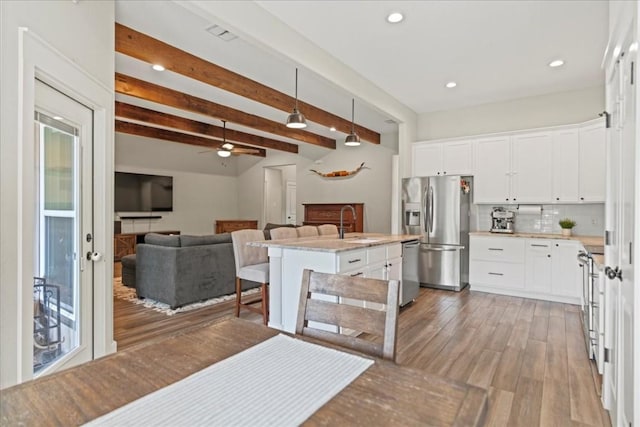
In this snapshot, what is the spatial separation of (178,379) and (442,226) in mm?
4796

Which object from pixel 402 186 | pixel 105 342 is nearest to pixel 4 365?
pixel 105 342

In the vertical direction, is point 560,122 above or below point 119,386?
above

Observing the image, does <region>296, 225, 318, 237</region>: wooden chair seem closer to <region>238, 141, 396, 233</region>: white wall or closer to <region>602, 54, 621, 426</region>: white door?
<region>602, 54, 621, 426</region>: white door

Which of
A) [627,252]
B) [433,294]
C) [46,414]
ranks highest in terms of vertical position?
[627,252]

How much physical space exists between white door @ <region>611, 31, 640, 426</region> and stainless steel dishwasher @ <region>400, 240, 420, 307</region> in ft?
8.09

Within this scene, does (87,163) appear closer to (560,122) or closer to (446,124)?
(446,124)

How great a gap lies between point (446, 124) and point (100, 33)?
A: 16.6ft

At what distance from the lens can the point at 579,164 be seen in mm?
4555

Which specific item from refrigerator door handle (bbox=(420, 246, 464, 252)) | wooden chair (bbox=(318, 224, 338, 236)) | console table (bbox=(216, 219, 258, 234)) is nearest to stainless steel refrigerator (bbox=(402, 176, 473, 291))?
refrigerator door handle (bbox=(420, 246, 464, 252))

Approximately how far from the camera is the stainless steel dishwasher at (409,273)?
4.13 meters

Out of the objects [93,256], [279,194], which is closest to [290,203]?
[279,194]

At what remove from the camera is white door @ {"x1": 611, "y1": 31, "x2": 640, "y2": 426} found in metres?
1.42

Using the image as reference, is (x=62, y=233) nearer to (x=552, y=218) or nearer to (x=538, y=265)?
(x=538, y=265)

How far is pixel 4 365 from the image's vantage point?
61.1 inches
